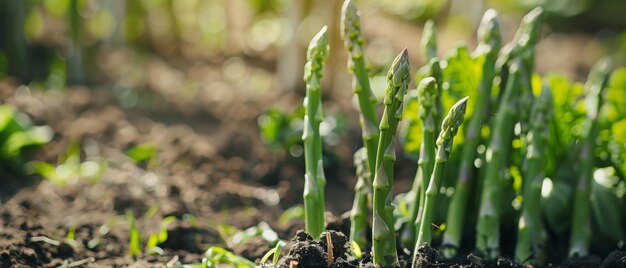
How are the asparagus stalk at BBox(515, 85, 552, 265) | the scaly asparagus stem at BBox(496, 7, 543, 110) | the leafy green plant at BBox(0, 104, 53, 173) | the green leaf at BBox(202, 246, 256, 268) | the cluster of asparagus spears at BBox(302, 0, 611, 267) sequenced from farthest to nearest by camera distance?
1. the leafy green plant at BBox(0, 104, 53, 173)
2. the scaly asparagus stem at BBox(496, 7, 543, 110)
3. the asparagus stalk at BBox(515, 85, 552, 265)
4. the green leaf at BBox(202, 246, 256, 268)
5. the cluster of asparagus spears at BBox(302, 0, 611, 267)

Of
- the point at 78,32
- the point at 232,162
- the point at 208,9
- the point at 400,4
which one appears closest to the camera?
the point at 232,162

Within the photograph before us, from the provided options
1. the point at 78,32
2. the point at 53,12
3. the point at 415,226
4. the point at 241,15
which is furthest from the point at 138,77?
the point at 415,226

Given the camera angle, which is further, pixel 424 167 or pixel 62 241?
pixel 62 241

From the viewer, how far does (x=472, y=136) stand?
290cm

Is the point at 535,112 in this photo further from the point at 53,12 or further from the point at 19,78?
the point at 53,12

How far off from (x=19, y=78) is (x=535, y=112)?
385 centimetres

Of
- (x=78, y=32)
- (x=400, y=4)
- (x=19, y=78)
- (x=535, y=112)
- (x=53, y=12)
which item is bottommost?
(x=535, y=112)

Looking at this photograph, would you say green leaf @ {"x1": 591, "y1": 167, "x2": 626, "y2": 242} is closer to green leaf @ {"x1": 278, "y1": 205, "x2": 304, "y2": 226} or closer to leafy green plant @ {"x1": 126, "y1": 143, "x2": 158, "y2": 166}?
green leaf @ {"x1": 278, "y1": 205, "x2": 304, "y2": 226}

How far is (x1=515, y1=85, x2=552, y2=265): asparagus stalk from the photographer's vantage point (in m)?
2.83

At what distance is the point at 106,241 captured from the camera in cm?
311

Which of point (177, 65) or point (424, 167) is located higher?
point (177, 65)

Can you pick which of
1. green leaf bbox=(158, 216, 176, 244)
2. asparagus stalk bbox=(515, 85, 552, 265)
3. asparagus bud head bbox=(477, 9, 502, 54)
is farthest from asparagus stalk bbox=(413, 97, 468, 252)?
green leaf bbox=(158, 216, 176, 244)

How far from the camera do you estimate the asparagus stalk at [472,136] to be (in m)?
2.85

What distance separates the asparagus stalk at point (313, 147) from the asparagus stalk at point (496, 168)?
632 mm
